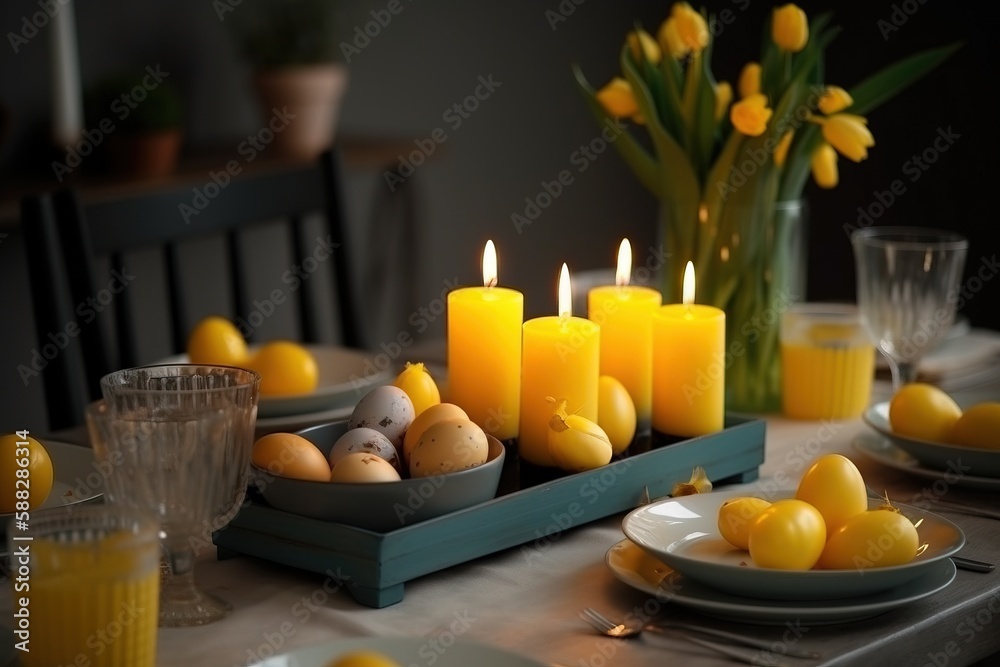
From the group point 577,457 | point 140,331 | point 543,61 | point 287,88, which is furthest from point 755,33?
point 577,457

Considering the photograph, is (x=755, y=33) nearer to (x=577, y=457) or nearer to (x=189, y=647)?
(x=577, y=457)

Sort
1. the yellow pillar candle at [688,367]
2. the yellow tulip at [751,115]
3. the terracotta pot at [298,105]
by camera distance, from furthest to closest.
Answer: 1. the terracotta pot at [298,105]
2. the yellow tulip at [751,115]
3. the yellow pillar candle at [688,367]

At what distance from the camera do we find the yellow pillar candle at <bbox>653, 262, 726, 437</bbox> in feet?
3.72

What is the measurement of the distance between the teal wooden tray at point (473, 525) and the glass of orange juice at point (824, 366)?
29 cm

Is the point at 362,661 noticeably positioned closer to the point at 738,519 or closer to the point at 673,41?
the point at 738,519

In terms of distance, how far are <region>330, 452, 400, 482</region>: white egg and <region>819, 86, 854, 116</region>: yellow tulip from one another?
701mm

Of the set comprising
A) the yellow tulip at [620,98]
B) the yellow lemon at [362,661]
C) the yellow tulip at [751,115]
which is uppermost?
the yellow tulip at [620,98]

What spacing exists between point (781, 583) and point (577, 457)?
0.78ft

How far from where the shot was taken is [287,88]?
2.56 metres

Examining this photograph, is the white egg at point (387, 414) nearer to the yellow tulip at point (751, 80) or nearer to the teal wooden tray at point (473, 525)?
the teal wooden tray at point (473, 525)

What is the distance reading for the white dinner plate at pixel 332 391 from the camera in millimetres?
1329

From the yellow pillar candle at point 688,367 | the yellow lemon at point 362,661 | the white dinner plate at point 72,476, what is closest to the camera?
the yellow lemon at point 362,661

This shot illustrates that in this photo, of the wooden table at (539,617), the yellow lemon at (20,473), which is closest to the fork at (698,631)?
the wooden table at (539,617)

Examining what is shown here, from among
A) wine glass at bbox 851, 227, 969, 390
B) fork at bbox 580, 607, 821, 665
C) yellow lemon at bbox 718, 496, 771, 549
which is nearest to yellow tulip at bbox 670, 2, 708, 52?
wine glass at bbox 851, 227, 969, 390
